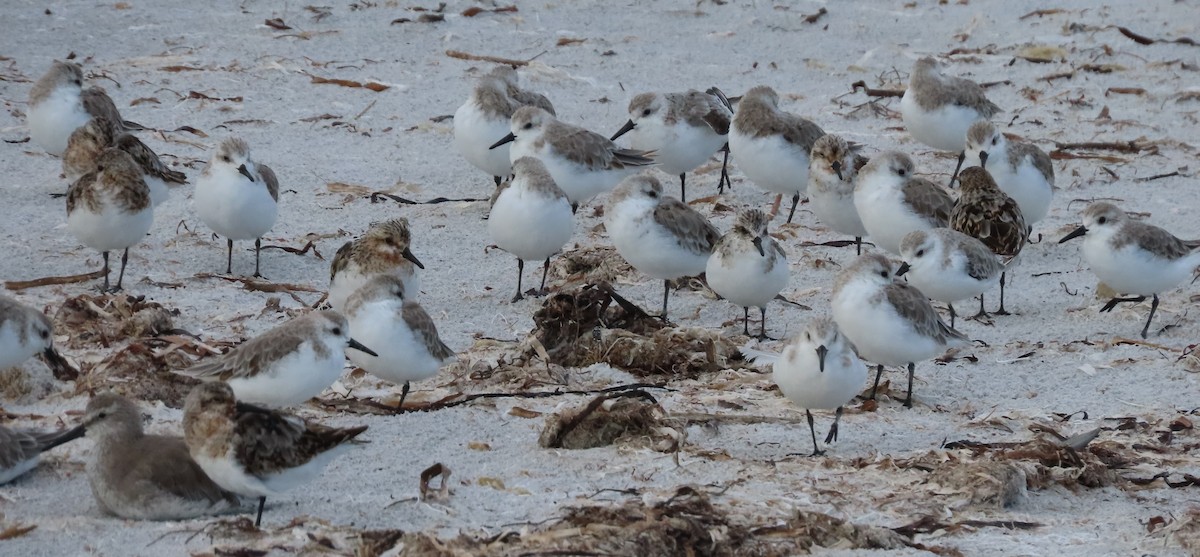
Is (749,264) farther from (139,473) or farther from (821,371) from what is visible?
(139,473)

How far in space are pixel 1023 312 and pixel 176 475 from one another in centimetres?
562

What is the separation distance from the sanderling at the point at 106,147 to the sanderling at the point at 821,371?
512 centimetres

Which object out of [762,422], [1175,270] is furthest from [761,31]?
[762,422]

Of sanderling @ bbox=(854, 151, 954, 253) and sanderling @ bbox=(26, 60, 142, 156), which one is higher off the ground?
sanderling @ bbox=(854, 151, 954, 253)

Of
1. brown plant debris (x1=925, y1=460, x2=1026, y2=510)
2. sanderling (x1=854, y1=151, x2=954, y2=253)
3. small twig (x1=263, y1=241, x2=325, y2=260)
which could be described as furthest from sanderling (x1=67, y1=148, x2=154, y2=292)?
brown plant debris (x1=925, y1=460, x2=1026, y2=510)

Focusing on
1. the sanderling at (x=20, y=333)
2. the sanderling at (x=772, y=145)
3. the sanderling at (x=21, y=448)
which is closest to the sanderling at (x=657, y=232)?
the sanderling at (x=772, y=145)

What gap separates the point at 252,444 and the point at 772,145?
20.7 ft

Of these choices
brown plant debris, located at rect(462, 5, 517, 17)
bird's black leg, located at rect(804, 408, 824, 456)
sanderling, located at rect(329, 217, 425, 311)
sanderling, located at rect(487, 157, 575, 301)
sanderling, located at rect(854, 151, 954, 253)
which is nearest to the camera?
bird's black leg, located at rect(804, 408, 824, 456)

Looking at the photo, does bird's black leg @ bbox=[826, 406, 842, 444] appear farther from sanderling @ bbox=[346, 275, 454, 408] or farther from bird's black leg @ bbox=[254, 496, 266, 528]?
bird's black leg @ bbox=[254, 496, 266, 528]

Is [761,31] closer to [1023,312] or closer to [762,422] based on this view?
[1023,312]

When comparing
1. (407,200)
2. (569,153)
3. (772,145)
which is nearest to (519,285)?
(569,153)

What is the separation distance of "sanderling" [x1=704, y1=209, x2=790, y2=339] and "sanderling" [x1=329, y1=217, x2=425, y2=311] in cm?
171

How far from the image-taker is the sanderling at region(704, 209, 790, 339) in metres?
8.37

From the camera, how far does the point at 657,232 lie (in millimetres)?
9023
